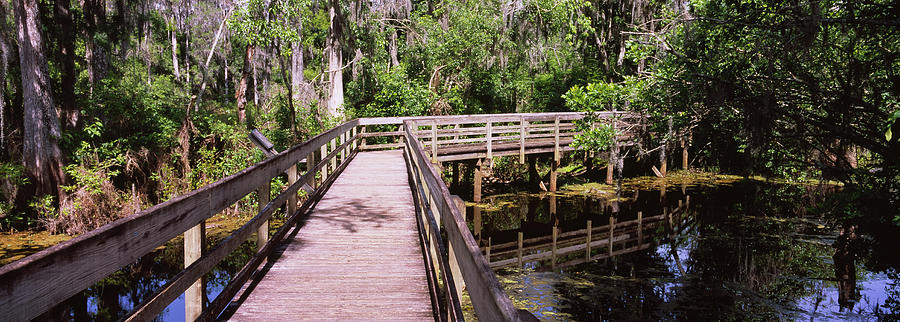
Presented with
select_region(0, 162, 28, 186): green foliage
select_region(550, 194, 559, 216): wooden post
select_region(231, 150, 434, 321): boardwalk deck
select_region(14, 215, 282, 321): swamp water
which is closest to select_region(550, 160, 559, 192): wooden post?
select_region(550, 194, 559, 216): wooden post

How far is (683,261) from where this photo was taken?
11.6 metres

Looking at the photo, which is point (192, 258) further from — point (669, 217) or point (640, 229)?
point (669, 217)

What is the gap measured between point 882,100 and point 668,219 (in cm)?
784

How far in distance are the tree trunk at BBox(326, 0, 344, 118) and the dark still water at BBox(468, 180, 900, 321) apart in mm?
7357

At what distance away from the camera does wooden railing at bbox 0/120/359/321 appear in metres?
1.78

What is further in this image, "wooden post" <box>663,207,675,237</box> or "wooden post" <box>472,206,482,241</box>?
"wooden post" <box>663,207,675,237</box>

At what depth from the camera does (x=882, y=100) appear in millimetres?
8070

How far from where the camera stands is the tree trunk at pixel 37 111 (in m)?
12.8

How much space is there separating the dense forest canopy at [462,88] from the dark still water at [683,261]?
60.2 inches

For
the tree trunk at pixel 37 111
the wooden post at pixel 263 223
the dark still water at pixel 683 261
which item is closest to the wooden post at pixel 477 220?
the dark still water at pixel 683 261

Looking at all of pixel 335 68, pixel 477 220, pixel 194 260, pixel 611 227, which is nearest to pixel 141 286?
pixel 477 220

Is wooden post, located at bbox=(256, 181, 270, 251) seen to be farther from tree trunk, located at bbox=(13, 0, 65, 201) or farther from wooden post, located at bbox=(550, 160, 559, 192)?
wooden post, located at bbox=(550, 160, 559, 192)

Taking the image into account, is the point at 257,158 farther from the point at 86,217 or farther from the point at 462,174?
the point at 462,174

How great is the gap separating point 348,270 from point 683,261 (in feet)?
29.4
